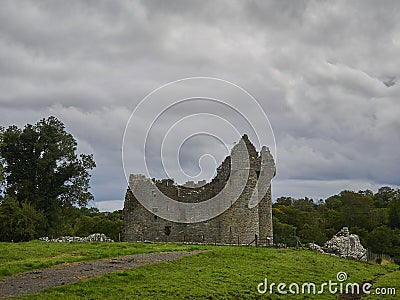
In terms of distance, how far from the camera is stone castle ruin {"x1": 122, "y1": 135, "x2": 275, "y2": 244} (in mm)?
34500

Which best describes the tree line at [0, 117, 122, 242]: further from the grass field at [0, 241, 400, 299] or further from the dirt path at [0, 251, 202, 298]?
the dirt path at [0, 251, 202, 298]

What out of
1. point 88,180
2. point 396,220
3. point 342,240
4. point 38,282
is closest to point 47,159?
point 88,180

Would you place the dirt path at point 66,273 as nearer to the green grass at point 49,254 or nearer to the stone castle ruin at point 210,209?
the green grass at point 49,254

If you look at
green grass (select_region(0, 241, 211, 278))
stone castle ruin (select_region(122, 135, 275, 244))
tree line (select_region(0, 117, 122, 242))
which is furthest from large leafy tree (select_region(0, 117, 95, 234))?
green grass (select_region(0, 241, 211, 278))

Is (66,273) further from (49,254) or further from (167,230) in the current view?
(167,230)

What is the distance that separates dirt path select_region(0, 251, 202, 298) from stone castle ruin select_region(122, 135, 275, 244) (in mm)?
11411

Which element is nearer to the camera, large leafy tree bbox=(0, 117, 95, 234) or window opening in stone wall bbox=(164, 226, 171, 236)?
window opening in stone wall bbox=(164, 226, 171, 236)

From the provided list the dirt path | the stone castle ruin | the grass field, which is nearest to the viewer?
the dirt path

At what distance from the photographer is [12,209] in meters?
36.2

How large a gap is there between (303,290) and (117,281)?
7.27 meters

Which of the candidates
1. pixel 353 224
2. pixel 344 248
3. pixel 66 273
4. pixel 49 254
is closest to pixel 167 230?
pixel 344 248

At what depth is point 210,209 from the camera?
1384 inches

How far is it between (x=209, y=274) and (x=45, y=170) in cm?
2764

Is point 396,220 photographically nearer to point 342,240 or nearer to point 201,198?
point 342,240
